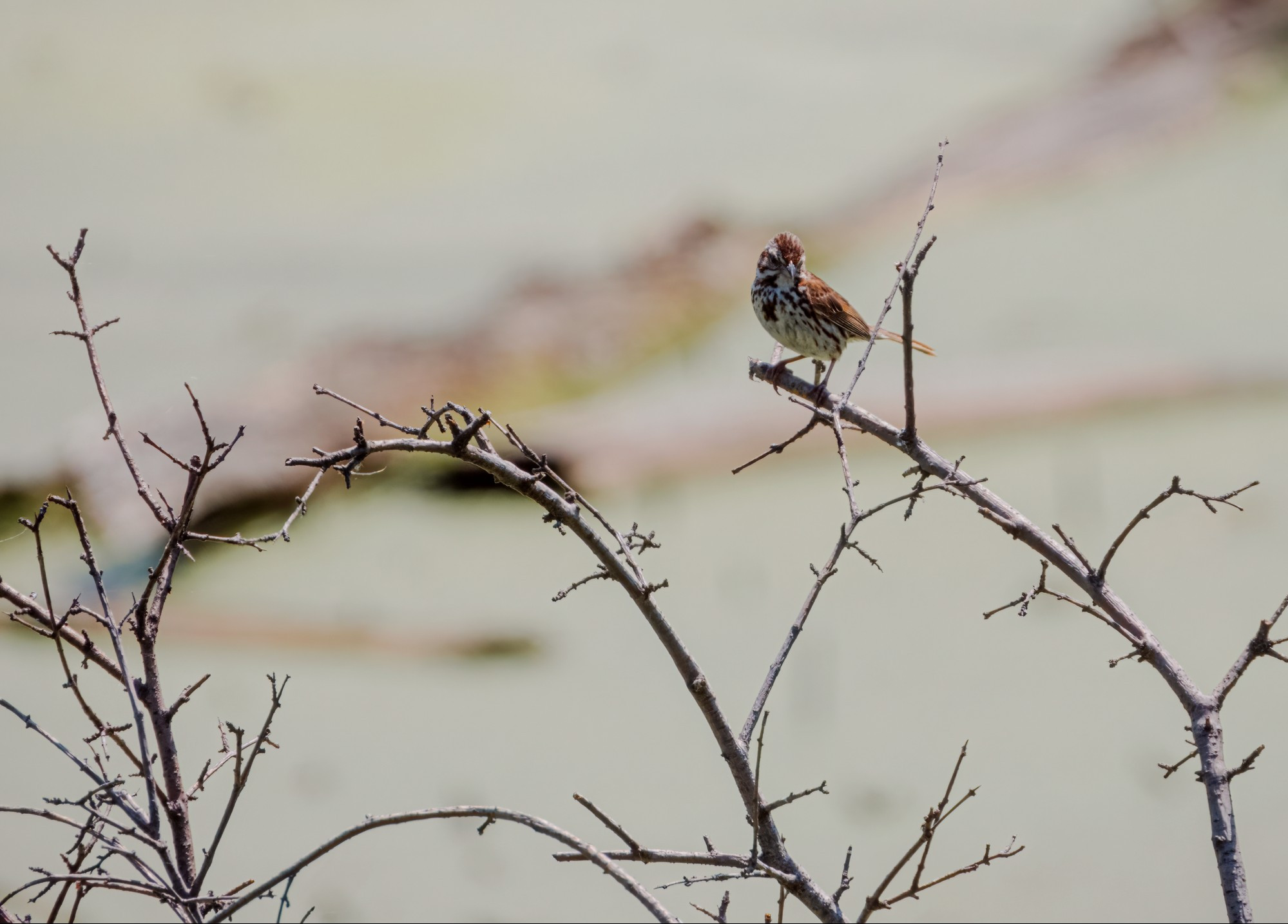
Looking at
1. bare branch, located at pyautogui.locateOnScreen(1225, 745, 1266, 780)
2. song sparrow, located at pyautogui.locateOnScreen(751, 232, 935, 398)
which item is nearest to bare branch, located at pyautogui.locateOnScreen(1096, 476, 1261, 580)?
bare branch, located at pyautogui.locateOnScreen(1225, 745, 1266, 780)

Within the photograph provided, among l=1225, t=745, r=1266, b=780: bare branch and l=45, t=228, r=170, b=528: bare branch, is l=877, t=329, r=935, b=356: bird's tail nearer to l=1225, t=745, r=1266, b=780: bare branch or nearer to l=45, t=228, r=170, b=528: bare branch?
l=1225, t=745, r=1266, b=780: bare branch

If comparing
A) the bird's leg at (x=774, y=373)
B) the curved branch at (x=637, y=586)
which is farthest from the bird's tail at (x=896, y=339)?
the curved branch at (x=637, y=586)

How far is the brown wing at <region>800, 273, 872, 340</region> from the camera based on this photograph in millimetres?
3182

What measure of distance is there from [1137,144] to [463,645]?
4.88m

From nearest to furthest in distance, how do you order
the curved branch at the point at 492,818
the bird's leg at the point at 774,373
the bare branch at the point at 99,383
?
the curved branch at the point at 492,818 < the bare branch at the point at 99,383 < the bird's leg at the point at 774,373

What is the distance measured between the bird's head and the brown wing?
3cm

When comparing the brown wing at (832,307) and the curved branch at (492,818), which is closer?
the curved branch at (492,818)

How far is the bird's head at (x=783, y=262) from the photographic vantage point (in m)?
3.22

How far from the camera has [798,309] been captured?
10.4 feet

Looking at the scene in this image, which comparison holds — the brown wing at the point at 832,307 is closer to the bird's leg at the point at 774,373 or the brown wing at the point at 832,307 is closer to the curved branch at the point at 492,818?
the bird's leg at the point at 774,373

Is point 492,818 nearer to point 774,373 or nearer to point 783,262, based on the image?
point 774,373

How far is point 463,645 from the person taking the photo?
4.93m

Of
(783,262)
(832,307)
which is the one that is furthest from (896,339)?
(783,262)

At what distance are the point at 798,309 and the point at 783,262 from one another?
0.14 metres
